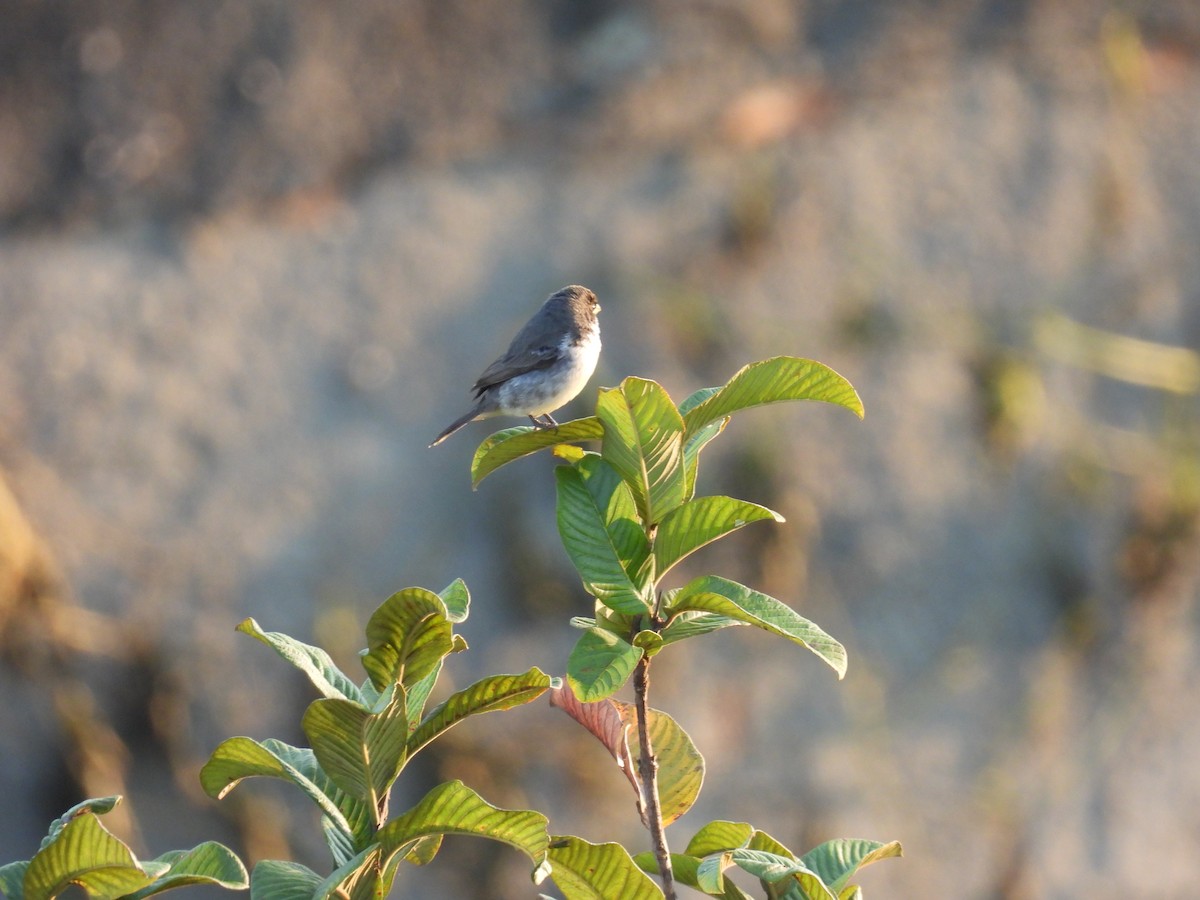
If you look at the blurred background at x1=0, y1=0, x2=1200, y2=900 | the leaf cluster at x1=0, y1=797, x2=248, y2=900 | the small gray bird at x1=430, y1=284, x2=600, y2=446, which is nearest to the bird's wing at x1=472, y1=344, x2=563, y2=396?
the small gray bird at x1=430, y1=284, x2=600, y2=446

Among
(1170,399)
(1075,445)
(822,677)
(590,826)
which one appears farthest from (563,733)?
(1170,399)

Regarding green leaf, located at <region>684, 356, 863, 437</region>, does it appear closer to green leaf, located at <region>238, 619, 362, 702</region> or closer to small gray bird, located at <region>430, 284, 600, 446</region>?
green leaf, located at <region>238, 619, 362, 702</region>

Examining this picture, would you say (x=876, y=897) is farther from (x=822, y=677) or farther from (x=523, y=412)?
(x=523, y=412)

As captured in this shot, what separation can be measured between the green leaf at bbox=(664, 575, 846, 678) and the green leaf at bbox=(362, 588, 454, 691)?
33 centimetres

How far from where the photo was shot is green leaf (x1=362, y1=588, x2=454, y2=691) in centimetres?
174

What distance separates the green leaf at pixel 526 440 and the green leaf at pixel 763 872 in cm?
59

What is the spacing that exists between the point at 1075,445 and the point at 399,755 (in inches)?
286

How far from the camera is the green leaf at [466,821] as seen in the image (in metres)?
1.79

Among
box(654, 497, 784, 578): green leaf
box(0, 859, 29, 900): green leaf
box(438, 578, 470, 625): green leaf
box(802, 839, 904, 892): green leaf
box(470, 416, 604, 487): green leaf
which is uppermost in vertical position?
box(470, 416, 604, 487): green leaf

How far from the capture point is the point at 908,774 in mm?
7922

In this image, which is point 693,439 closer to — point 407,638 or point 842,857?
point 407,638

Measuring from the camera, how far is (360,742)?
181 cm

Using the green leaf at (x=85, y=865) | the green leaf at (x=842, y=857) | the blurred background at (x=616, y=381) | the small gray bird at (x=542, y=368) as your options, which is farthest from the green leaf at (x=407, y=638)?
the blurred background at (x=616, y=381)

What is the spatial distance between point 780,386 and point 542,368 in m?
2.25
